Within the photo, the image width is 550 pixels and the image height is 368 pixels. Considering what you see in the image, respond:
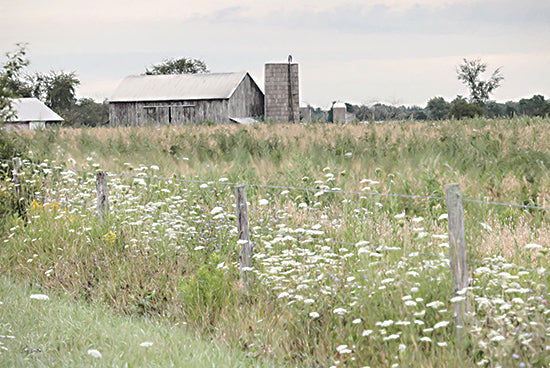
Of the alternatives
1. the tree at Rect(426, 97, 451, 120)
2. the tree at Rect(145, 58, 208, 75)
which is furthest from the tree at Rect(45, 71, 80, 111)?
the tree at Rect(426, 97, 451, 120)

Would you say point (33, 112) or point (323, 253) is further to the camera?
point (33, 112)

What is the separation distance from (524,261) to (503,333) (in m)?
1.70

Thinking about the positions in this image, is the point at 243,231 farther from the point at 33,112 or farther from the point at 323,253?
the point at 33,112

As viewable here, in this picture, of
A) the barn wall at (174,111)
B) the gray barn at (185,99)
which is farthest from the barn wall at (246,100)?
the barn wall at (174,111)

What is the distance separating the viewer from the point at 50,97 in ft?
260

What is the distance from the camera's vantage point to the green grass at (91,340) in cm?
476

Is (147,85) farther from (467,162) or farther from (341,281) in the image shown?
(341,281)

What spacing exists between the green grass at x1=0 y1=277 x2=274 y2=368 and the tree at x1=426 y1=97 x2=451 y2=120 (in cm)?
7002

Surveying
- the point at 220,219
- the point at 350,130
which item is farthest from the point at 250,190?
the point at 350,130

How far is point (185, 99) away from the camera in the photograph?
4712cm

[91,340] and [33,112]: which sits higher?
[33,112]

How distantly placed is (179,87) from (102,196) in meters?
40.4

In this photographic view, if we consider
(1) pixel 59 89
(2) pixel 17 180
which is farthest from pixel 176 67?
(2) pixel 17 180

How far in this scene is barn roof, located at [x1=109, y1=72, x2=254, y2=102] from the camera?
1857 inches
